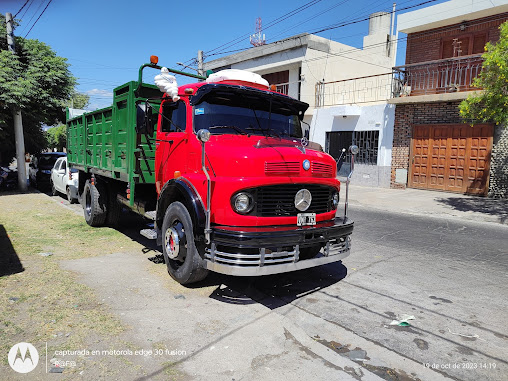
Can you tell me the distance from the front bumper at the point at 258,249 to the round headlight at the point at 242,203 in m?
0.20

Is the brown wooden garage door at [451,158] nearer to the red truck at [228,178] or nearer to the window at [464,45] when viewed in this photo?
the window at [464,45]

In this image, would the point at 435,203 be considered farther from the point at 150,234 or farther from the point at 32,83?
the point at 32,83

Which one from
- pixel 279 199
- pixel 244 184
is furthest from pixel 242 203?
pixel 279 199

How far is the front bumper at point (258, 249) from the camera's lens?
3.69m

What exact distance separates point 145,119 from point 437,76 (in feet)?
45.2

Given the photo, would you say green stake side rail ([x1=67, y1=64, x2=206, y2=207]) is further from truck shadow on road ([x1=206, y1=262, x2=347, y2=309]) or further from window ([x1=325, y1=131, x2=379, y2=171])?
window ([x1=325, y1=131, x2=379, y2=171])

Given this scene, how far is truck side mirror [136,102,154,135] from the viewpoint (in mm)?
5078

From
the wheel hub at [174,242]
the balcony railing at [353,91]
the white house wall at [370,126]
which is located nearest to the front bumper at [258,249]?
the wheel hub at [174,242]

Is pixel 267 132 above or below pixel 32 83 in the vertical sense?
below

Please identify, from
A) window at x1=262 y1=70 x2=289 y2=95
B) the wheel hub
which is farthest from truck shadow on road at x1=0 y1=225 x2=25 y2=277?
window at x1=262 y1=70 x2=289 y2=95

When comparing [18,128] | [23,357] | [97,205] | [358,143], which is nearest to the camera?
[23,357]

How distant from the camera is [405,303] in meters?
4.23

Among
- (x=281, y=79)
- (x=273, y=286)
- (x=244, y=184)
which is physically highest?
(x=281, y=79)

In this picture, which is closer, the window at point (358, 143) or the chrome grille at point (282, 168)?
the chrome grille at point (282, 168)
